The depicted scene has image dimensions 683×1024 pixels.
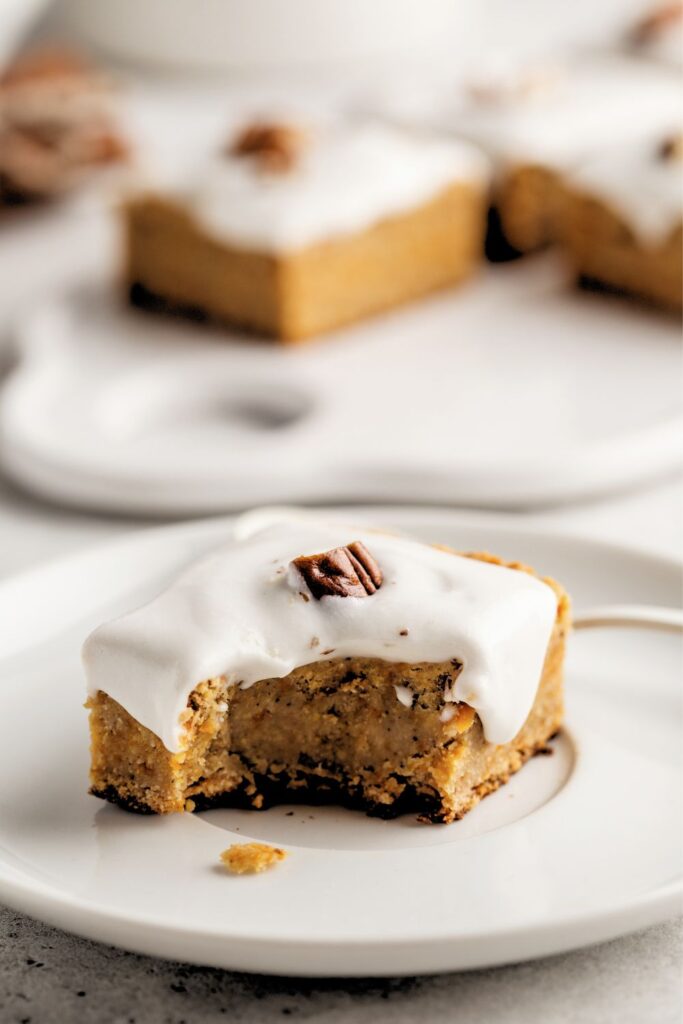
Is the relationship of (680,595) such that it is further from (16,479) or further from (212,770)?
(16,479)

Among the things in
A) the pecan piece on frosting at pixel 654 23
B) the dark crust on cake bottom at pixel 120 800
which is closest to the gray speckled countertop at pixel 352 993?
the dark crust on cake bottom at pixel 120 800

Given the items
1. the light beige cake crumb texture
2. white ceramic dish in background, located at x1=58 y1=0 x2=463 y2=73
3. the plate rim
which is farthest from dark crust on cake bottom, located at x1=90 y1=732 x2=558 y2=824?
white ceramic dish in background, located at x1=58 y1=0 x2=463 y2=73

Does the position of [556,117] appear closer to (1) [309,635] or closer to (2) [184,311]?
(2) [184,311]

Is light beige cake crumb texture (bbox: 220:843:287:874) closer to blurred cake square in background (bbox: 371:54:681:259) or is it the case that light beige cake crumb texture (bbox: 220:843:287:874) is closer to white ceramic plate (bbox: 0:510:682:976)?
white ceramic plate (bbox: 0:510:682:976)

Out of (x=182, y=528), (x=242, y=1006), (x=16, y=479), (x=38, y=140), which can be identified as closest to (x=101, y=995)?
(x=242, y=1006)

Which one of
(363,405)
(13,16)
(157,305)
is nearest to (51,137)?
(13,16)

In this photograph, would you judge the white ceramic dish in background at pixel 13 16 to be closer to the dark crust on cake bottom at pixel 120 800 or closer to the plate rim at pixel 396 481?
the plate rim at pixel 396 481
